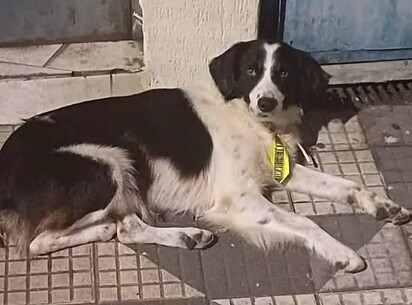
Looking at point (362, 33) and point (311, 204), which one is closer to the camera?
point (311, 204)

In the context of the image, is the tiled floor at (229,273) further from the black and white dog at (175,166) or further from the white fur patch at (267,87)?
the white fur patch at (267,87)

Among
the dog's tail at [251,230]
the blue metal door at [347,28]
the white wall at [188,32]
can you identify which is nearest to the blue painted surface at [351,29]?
the blue metal door at [347,28]

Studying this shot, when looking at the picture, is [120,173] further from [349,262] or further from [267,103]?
[349,262]

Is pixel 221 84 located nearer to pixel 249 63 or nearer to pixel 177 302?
pixel 249 63

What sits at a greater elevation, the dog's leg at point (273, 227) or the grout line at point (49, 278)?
the dog's leg at point (273, 227)

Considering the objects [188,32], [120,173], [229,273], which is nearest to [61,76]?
[188,32]

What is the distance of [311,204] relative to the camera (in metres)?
3.78

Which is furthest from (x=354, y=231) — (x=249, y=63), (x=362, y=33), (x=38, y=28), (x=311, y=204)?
(x=38, y=28)

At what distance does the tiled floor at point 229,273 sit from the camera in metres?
3.35

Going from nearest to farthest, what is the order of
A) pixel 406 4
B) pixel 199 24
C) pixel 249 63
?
pixel 249 63, pixel 199 24, pixel 406 4

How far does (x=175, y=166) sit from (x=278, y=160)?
0.45m

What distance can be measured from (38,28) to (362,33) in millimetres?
1538

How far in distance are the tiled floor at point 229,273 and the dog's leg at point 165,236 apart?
0.03m

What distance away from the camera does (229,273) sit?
345 cm
